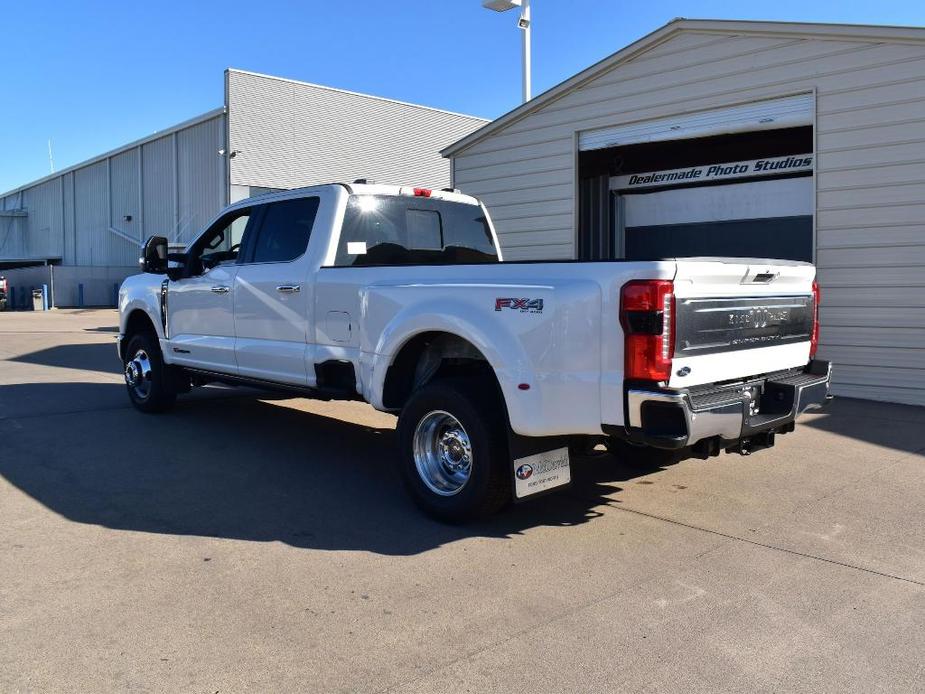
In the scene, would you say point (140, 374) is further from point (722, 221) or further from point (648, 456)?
point (722, 221)

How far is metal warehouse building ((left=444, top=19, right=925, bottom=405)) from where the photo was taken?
28.9ft

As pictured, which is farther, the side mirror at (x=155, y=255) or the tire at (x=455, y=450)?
the side mirror at (x=155, y=255)

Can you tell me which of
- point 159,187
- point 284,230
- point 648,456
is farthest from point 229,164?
point 648,456

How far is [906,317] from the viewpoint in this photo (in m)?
8.78

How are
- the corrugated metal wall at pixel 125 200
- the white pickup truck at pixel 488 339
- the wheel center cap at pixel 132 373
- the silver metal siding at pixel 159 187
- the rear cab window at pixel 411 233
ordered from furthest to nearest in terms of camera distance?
the silver metal siding at pixel 159 187 < the corrugated metal wall at pixel 125 200 < the wheel center cap at pixel 132 373 < the rear cab window at pixel 411 233 < the white pickup truck at pixel 488 339

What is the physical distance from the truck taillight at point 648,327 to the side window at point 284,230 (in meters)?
3.06

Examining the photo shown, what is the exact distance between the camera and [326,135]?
28.2 metres

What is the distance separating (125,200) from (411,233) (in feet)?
111

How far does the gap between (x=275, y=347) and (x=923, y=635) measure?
4676 millimetres

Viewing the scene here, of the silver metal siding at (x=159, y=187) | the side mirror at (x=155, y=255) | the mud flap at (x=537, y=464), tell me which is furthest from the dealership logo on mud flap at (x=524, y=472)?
the silver metal siding at (x=159, y=187)

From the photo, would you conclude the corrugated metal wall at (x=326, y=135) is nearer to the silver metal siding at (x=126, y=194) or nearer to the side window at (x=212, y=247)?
the silver metal siding at (x=126, y=194)

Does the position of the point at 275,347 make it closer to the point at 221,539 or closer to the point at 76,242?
the point at 221,539

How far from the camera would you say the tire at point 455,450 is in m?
4.53

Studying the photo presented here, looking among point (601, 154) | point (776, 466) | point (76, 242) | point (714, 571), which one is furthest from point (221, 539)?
point (76, 242)
